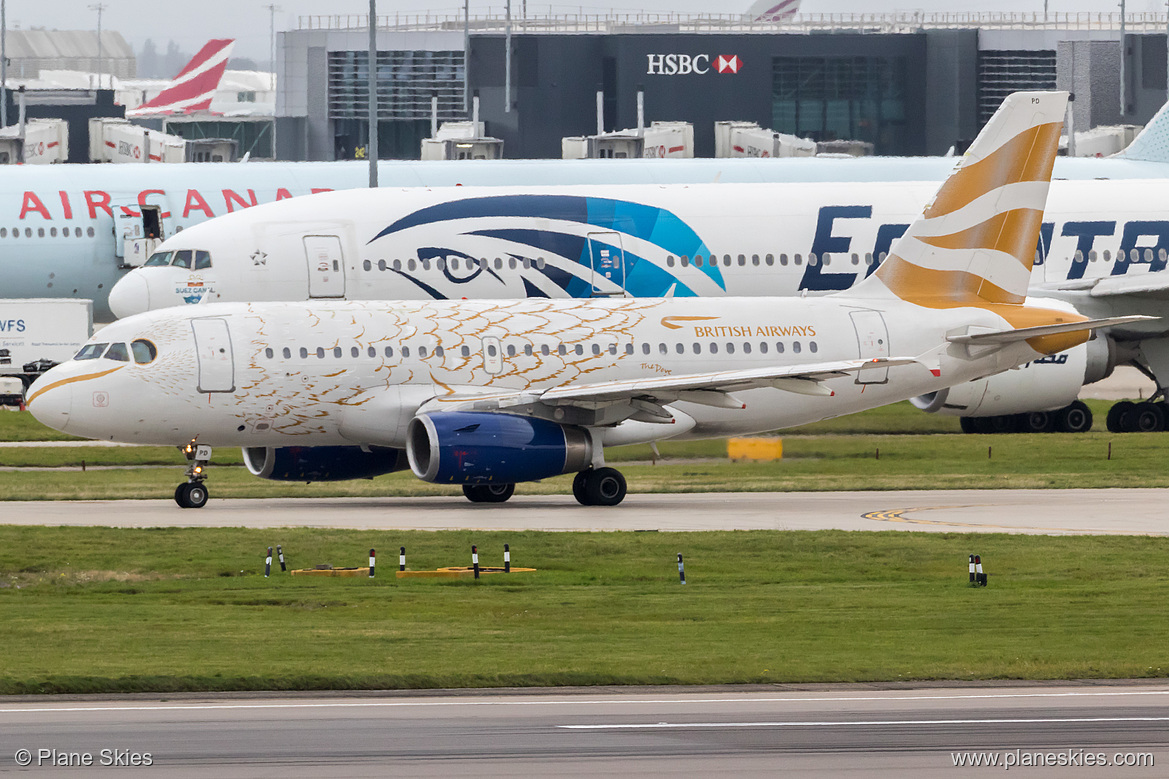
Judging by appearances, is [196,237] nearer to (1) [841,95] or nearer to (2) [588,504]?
(2) [588,504]

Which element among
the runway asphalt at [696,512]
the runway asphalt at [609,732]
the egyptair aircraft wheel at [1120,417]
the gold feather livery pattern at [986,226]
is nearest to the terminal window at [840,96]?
the egyptair aircraft wheel at [1120,417]

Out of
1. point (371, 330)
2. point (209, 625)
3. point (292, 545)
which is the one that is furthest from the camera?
point (371, 330)

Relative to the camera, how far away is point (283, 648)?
2016 centimetres


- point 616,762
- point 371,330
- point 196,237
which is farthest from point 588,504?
point 616,762

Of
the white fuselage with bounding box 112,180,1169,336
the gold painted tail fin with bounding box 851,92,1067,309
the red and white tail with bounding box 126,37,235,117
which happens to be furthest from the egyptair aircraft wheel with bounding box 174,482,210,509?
the red and white tail with bounding box 126,37,235,117

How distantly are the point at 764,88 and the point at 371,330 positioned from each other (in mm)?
90981

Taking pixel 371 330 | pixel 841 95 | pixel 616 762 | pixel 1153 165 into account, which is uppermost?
pixel 841 95

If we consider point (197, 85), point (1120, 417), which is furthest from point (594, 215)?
point (197, 85)

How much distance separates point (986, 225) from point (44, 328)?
2999 cm

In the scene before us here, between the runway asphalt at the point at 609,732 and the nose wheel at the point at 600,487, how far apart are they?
17.0 meters

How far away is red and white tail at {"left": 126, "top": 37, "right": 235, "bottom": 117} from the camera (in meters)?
148

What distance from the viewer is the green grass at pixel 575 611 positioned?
1881 cm

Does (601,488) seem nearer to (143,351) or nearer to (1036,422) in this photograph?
(143,351)

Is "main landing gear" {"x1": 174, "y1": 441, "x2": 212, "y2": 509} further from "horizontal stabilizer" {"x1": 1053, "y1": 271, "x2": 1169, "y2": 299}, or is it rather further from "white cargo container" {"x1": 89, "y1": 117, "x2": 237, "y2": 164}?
"white cargo container" {"x1": 89, "y1": 117, "x2": 237, "y2": 164}
